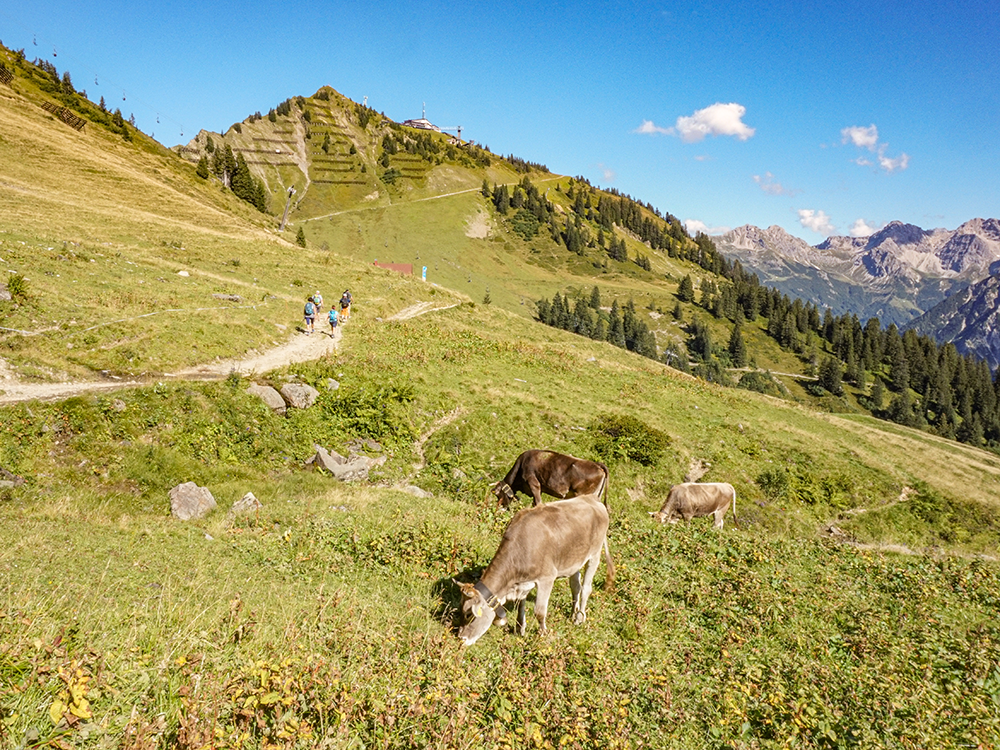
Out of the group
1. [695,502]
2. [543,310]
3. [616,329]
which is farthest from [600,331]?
[695,502]

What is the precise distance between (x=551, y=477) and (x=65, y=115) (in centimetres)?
11979

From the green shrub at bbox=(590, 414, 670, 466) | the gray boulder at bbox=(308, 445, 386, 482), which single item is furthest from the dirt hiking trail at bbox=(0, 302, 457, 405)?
the green shrub at bbox=(590, 414, 670, 466)

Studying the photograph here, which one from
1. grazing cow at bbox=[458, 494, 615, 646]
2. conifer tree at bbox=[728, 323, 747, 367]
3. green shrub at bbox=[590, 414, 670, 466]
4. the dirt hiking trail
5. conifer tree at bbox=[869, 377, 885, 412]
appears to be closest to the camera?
grazing cow at bbox=[458, 494, 615, 646]

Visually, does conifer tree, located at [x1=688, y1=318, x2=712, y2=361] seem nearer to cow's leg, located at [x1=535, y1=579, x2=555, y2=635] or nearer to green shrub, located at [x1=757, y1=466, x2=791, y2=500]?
green shrub, located at [x1=757, y1=466, x2=791, y2=500]

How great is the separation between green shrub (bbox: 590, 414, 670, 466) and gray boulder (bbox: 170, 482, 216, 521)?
1630 centimetres

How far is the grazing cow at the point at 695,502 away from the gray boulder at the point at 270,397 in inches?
621

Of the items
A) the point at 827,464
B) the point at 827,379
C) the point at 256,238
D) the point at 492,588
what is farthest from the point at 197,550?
the point at 827,379

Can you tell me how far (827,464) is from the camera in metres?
28.8

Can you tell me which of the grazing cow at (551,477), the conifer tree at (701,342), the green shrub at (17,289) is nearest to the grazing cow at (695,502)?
the grazing cow at (551,477)

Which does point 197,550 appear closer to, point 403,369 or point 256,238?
point 403,369

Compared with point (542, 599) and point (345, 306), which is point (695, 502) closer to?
point (542, 599)

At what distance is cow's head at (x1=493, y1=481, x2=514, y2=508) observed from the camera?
16.2 m

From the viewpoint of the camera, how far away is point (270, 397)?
68.9 feet

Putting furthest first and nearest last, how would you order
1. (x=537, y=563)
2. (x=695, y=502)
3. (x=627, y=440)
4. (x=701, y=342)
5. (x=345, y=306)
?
1. (x=701, y=342)
2. (x=345, y=306)
3. (x=627, y=440)
4. (x=695, y=502)
5. (x=537, y=563)
